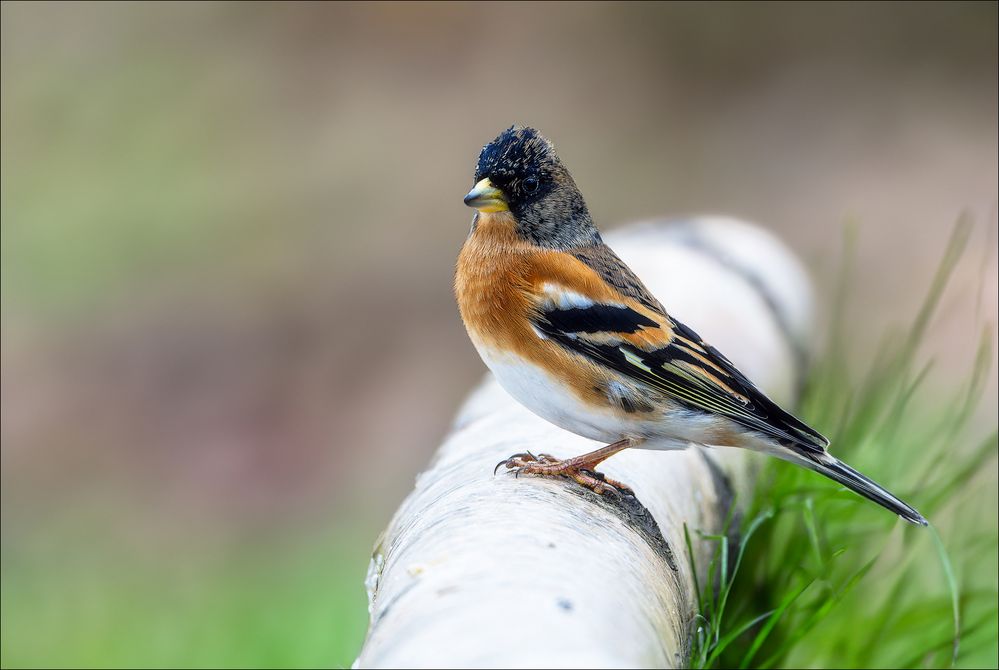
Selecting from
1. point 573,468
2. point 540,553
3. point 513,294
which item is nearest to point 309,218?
point 513,294

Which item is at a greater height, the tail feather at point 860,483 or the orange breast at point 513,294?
the orange breast at point 513,294

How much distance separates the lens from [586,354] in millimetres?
2482

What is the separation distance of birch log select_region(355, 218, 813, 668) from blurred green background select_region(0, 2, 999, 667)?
1643 mm

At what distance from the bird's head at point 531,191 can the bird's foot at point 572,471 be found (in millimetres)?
589

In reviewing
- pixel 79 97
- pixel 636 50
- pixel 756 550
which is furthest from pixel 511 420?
pixel 636 50

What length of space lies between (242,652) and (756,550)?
6.64 feet

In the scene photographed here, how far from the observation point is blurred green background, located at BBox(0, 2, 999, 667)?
5.08 meters

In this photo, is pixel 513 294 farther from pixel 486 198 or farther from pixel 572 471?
pixel 572 471

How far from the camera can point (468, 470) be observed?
239cm

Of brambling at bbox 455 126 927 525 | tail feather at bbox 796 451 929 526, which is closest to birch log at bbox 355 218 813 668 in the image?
brambling at bbox 455 126 927 525

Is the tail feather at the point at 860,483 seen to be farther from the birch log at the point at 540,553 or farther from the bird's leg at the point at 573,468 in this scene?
the bird's leg at the point at 573,468

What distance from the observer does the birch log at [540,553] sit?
5.00ft

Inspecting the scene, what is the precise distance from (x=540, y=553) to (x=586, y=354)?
2.55 feet

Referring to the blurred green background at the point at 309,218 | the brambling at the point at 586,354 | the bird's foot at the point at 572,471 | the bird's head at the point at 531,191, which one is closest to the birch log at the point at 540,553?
the bird's foot at the point at 572,471
